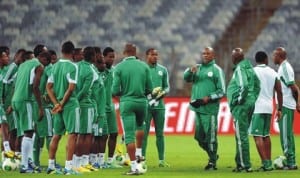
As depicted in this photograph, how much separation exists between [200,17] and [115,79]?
24.5 metres

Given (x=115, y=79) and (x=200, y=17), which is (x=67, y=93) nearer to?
(x=115, y=79)

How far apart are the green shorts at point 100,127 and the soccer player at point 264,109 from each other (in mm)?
2967

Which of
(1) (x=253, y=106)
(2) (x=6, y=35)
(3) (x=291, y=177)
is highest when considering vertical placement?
(2) (x=6, y=35)

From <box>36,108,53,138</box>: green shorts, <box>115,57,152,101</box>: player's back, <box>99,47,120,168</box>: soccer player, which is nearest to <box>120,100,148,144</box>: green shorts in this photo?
<box>115,57,152,101</box>: player's back

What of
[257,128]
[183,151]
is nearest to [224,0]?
[183,151]

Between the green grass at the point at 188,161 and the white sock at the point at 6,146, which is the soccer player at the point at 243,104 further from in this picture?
the white sock at the point at 6,146

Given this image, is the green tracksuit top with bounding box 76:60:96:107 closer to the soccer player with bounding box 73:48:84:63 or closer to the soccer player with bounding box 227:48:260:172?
the soccer player with bounding box 73:48:84:63

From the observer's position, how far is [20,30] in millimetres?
41344

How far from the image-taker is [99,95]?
20.9 metres

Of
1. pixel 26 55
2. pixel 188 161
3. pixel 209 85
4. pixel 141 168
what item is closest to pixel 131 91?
pixel 141 168

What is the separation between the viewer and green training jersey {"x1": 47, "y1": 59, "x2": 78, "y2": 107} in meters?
19.1

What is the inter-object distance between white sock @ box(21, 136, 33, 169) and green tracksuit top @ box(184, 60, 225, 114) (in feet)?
11.4

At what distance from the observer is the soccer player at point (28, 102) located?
19.8 metres

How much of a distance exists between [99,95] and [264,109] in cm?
327
